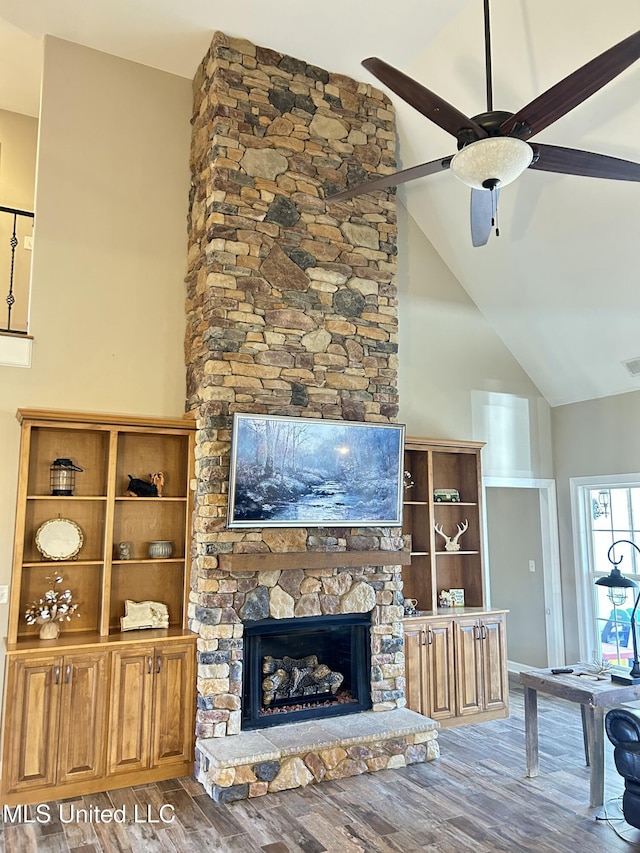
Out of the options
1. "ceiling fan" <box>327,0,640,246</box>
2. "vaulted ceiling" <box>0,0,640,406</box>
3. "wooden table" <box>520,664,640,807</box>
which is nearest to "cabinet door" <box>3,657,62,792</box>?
"wooden table" <box>520,664,640,807</box>

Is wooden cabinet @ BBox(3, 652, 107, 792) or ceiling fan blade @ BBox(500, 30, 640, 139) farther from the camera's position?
wooden cabinet @ BBox(3, 652, 107, 792)

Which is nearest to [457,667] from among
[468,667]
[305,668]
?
[468,667]

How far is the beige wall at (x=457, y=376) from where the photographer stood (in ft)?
20.8

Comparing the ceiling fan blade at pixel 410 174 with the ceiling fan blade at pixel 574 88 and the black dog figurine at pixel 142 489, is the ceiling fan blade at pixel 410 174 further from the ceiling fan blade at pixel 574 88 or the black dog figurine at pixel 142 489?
the black dog figurine at pixel 142 489

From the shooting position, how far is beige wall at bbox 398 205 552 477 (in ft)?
20.8

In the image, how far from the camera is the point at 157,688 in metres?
4.37

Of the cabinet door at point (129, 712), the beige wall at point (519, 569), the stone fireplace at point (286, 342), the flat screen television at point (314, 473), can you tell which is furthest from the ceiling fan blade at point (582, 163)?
the beige wall at point (519, 569)

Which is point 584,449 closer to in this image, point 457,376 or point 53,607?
point 457,376

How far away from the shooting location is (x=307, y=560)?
470cm

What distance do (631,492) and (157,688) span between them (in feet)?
15.0

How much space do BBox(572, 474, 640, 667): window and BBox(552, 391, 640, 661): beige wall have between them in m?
0.11

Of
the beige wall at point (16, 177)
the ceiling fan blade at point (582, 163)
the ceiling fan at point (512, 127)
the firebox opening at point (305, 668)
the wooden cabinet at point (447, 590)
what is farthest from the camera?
the beige wall at point (16, 177)

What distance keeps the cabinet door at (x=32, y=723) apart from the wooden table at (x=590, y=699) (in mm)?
3021

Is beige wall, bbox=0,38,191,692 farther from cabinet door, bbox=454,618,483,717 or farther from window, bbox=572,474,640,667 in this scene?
window, bbox=572,474,640,667
